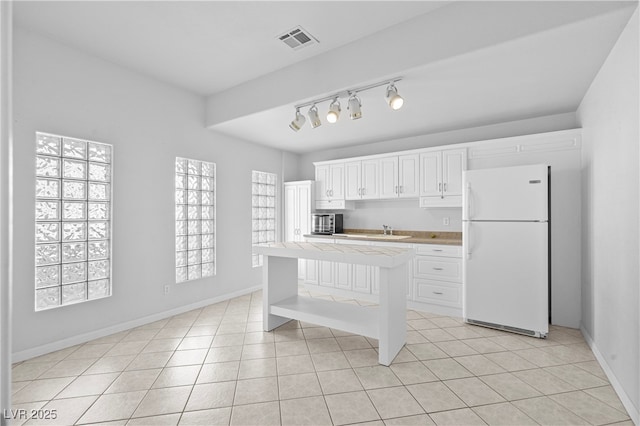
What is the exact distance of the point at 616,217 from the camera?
2127 mm

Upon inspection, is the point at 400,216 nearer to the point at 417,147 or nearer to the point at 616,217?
the point at 417,147

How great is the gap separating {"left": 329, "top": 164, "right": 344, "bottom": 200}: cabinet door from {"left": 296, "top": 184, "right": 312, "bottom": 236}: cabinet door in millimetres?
428

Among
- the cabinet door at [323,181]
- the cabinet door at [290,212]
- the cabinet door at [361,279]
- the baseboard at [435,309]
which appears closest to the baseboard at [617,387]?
the baseboard at [435,309]

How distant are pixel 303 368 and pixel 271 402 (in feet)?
1.55

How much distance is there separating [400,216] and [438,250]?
108 cm

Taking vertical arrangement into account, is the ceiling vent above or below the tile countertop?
above

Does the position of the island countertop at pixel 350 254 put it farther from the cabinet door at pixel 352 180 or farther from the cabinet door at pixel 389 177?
the cabinet door at pixel 352 180

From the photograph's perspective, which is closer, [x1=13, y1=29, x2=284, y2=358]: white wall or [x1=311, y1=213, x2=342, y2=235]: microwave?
[x1=13, y1=29, x2=284, y2=358]: white wall

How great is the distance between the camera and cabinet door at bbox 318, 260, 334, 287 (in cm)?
459

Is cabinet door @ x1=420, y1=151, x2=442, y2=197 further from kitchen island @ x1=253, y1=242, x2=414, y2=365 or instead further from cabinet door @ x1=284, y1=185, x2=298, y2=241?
cabinet door @ x1=284, y1=185, x2=298, y2=241

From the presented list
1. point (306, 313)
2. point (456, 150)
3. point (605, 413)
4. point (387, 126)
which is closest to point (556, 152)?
point (456, 150)

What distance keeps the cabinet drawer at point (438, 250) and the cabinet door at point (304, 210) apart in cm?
203

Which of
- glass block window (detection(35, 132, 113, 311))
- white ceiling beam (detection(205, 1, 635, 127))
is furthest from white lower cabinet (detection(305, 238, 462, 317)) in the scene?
glass block window (detection(35, 132, 113, 311))

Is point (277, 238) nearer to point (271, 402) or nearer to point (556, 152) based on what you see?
point (271, 402)
